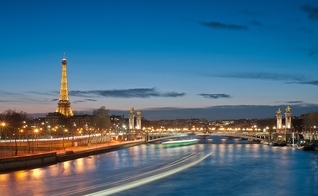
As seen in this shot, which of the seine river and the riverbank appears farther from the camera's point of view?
the riverbank

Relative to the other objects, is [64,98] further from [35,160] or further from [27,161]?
[27,161]

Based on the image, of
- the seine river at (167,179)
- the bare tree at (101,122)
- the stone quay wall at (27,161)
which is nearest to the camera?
the seine river at (167,179)

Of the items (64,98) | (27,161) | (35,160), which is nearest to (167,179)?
(27,161)

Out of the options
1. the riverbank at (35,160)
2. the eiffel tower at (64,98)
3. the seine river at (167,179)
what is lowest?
the seine river at (167,179)

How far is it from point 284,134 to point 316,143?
15.7 metres

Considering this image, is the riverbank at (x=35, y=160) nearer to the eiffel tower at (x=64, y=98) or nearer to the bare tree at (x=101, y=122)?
the bare tree at (x=101, y=122)

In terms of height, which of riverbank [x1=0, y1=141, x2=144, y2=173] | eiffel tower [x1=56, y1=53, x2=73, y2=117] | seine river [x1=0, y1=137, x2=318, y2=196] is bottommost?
seine river [x1=0, y1=137, x2=318, y2=196]

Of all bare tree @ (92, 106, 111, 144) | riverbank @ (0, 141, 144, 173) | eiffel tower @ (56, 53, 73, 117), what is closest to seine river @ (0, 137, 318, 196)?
riverbank @ (0, 141, 144, 173)

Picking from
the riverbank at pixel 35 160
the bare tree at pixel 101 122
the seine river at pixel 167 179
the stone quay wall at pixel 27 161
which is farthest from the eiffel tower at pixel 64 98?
the stone quay wall at pixel 27 161

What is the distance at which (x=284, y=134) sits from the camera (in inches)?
2591

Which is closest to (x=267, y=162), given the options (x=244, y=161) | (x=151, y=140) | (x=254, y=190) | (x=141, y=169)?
(x=244, y=161)

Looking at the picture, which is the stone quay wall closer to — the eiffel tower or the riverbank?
the riverbank

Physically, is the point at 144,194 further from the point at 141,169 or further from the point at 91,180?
the point at 141,169

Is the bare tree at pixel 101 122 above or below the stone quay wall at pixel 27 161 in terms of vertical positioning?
above
